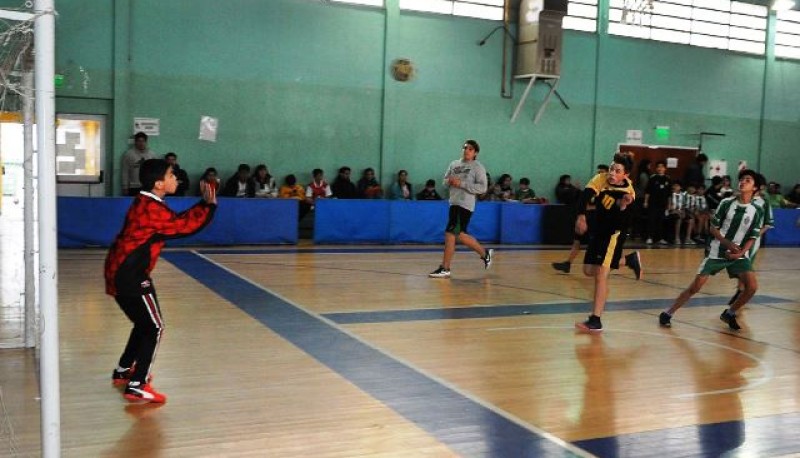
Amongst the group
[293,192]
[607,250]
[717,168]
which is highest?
[717,168]

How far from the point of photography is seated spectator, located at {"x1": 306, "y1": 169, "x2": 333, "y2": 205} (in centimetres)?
1689

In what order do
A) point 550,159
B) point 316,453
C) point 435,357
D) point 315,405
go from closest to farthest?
point 316,453 → point 315,405 → point 435,357 → point 550,159

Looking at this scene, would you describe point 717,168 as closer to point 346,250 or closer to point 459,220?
point 346,250

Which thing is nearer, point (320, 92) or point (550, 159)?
point (320, 92)

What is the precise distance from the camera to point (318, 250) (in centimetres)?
1462

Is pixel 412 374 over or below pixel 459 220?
below

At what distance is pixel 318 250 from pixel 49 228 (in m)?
11.2

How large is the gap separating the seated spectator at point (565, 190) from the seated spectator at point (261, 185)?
284 inches

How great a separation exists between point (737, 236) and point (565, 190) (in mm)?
11610

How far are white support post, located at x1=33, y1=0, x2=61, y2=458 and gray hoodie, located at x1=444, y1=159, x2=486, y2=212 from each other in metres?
7.94

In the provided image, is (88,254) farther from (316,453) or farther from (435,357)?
(316,453)

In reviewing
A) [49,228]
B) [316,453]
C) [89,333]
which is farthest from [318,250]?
[49,228]

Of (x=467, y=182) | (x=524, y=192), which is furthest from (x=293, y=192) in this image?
(x=467, y=182)

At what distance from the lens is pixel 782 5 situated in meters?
22.5
